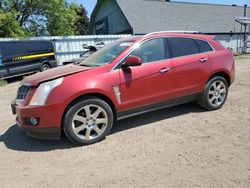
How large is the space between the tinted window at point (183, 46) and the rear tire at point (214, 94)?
759mm

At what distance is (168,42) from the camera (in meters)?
5.32

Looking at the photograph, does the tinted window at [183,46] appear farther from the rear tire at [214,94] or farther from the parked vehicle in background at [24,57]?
the parked vehicle in background at [24,57]

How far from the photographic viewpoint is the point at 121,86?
4664 millimetres

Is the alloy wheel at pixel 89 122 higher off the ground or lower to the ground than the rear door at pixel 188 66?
lower

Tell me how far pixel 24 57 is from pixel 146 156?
11826 mm

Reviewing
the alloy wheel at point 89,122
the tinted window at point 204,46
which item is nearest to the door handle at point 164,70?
the tinted window at point 204,46

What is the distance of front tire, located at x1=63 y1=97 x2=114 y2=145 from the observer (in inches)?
170

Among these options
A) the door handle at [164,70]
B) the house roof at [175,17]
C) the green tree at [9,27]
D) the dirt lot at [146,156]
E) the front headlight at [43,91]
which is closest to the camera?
the dirt lot at [146,156]

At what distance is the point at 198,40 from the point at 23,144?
155 inches

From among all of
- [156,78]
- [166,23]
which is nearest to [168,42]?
[156,78]

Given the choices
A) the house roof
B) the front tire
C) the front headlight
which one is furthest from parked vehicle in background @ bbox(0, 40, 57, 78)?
the front tire

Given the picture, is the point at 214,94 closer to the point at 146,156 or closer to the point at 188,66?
the point at 188,66

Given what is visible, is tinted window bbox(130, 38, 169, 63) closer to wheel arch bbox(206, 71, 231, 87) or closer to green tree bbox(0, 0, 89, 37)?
wheel arch bbox(206, 71, 231, 87)

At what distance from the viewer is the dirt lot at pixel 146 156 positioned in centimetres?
335
